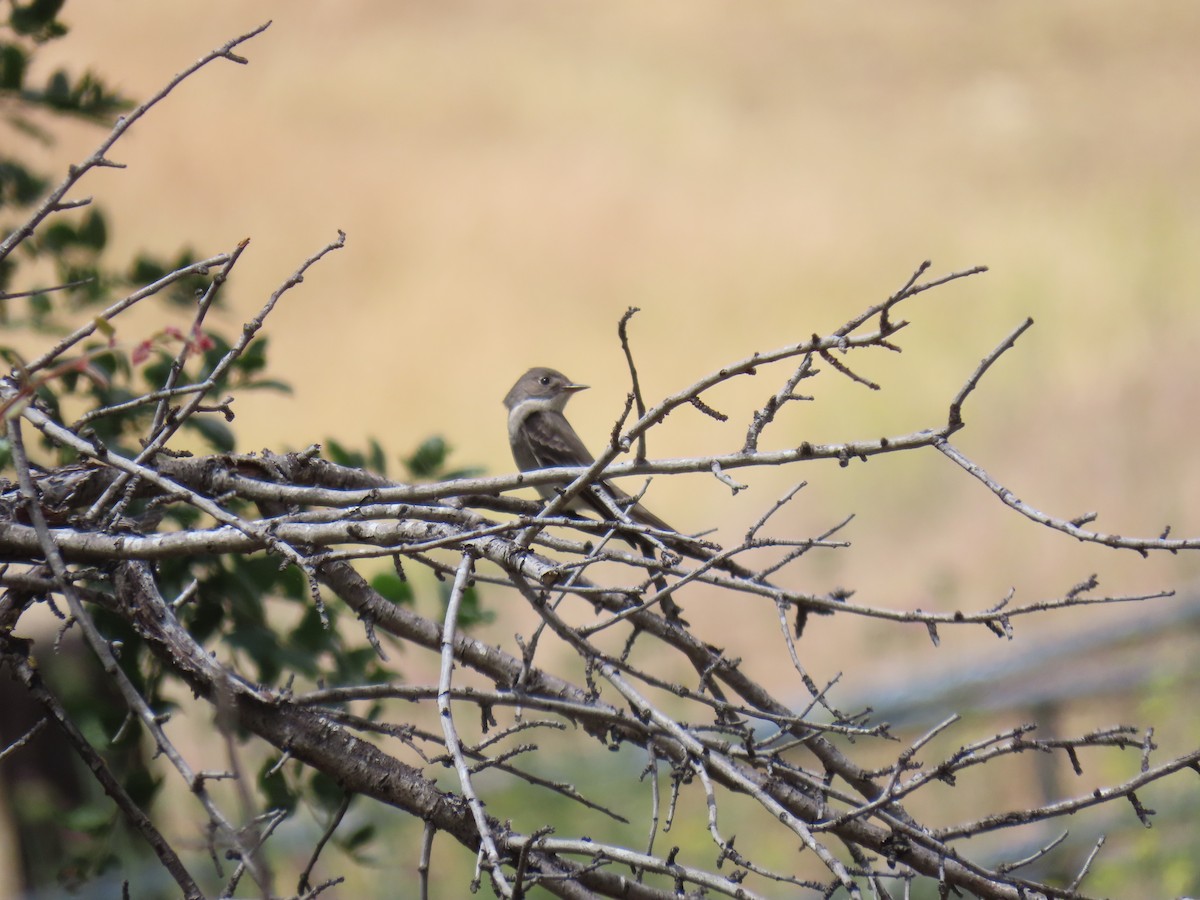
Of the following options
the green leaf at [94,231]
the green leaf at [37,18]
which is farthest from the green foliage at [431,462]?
the green leaf at [37,18]

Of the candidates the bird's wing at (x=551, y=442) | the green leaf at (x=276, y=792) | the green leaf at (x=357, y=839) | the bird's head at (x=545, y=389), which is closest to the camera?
the green leaf at (x=276, y=792)

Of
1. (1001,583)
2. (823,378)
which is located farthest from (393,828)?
(823,378)

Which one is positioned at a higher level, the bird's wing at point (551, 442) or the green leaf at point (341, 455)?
the bird's wing at point (551, 442)

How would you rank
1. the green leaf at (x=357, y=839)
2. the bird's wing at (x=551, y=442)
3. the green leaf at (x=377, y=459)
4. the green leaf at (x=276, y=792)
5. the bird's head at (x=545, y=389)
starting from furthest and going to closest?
the bird's head at (x=545, y=389), the bird's wing at (x=551, y=442), the green leaf at (x=377, y=459), the green leaf at (x=357, y=839), the green leaf at (x=276, y=792)

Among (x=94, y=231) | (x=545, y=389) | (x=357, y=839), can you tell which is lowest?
(x=357, y=839)

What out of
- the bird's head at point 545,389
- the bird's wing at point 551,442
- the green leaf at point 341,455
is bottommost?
the green leaf at point 341,455

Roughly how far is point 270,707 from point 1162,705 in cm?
498

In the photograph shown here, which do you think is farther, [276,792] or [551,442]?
[551,442]

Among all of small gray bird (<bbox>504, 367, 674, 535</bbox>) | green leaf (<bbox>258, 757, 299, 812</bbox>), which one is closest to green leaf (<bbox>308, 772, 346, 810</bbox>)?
green leaf (<bbox>258, 757, 299, 812</bbox>)

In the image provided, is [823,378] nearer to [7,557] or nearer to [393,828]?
[393,828]

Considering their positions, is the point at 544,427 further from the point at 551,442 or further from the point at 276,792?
the point at 276,792

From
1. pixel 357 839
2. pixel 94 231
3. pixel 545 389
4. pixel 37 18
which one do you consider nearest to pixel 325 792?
pixel 357 839

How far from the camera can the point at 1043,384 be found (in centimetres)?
1410

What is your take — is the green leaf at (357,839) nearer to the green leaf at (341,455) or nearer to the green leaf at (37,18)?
the green leaf at (341,455)
